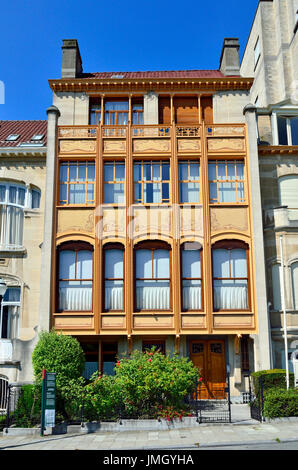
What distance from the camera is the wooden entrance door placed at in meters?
21.0

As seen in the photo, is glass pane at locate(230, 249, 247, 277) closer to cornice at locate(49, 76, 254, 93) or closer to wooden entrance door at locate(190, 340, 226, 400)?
wooden entrance door at locate(190, 340, 226, 400)

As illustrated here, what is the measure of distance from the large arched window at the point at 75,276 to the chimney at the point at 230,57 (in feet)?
41.5

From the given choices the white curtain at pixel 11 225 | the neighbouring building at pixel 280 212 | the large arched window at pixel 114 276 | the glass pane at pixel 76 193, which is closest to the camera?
the large arched window at pixel 114 276

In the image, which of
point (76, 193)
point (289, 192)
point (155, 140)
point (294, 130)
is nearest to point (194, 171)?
point (155, 140)

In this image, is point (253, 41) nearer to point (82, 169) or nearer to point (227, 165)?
point (227, 165)

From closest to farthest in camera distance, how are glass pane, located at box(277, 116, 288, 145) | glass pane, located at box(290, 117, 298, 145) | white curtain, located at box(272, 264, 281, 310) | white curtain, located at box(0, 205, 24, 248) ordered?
white curtain, located at box(272, 264, 281, 310), white curtain, located at box(0, 205, 24, 248), glass pane, located at box(290, 117, 298, 145), glass pane, located at box(277, 116, 288, 145)

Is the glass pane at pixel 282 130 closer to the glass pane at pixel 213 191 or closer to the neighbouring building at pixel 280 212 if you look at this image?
the neighbouring building at pixel 280 212

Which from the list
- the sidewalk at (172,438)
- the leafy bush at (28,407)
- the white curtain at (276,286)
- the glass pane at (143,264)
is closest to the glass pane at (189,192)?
the glass pane at (143,264)

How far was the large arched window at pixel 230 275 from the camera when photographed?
2150 cm

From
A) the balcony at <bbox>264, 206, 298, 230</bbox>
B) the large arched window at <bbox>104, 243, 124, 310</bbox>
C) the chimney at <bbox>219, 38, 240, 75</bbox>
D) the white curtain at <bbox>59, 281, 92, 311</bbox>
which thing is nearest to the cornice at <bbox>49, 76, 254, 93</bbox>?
the chimney at <bbox>219, 38, 240, 75</bbox>

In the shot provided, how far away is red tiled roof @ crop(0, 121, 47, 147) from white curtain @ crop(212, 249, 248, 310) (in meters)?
11.1

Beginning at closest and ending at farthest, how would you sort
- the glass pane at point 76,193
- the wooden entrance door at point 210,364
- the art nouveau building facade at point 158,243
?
the wooden entrance door at point 210,364
the art nouveau building facade at point 158,243
the glass pane at point 76,193

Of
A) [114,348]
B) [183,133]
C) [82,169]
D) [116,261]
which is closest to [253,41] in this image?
[183,133]

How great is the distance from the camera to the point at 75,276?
21891 millimetres
